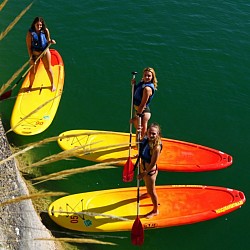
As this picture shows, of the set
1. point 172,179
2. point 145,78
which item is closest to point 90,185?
point 172,179

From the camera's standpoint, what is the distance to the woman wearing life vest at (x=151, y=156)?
6.45 meters

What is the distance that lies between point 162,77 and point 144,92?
3.40 meters

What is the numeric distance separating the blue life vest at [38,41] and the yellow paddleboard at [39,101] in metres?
1.05

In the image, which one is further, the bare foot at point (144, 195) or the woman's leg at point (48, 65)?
the woman's leg at point (48, 65)

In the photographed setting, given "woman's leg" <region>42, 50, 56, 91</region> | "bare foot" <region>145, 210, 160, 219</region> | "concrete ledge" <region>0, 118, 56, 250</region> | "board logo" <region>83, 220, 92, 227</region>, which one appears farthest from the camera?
"woman's leg" <region>42, 50, 56, 91</region>

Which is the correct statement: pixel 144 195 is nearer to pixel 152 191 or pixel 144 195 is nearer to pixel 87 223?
pixel 152 191

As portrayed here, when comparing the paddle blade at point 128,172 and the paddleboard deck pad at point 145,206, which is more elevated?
the paddle blade at point 128,172

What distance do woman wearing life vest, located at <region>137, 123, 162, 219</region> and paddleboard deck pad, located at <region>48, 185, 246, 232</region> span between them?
0.88 feet

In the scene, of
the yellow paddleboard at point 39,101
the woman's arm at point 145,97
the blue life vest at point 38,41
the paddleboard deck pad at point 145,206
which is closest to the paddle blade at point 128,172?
the paddleboard deck pad at point 145,206

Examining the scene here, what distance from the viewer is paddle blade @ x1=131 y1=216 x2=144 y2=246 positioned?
705cm

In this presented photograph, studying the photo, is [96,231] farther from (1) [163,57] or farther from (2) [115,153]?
(1) [163,57]

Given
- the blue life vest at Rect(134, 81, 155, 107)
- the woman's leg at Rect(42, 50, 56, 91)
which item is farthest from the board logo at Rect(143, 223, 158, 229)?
the woman's leg at Rect(42, 50, 56, 91)

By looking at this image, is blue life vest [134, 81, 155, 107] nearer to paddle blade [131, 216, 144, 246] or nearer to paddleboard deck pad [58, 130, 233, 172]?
paddleboard deck pad [58, 130, 233, 172]

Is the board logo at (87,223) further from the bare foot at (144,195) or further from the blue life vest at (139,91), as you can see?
the blue life vest at (139,91)
